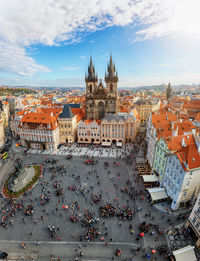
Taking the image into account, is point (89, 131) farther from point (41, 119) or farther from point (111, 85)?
point (111, 85)

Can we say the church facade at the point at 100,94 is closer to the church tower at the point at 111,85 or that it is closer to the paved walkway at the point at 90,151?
the church tower at the point at 111,85

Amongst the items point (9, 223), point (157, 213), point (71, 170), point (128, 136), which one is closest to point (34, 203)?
point (9, 223)

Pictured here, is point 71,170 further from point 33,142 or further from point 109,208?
point 33,142

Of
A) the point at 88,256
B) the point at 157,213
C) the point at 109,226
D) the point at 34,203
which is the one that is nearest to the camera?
the point at 88,256

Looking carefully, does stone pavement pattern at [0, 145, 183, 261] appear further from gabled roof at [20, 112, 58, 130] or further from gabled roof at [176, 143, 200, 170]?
gabled roof at [20, 112, 58, 130]

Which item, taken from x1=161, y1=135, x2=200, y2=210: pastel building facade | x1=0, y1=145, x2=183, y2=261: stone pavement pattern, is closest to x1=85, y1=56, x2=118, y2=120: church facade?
x1=0, y1=145, x2=183, y2=261: stone pavement pattern

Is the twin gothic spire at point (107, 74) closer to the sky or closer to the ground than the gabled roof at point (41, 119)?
closer to the sky

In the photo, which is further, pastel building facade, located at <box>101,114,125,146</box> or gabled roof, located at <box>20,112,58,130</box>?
pastel building facade, located at <box>101,114,125,146</box>

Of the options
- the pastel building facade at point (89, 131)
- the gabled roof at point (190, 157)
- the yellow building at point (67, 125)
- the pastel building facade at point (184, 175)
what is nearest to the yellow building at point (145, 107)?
the pastel building facade at point (89, 131)
